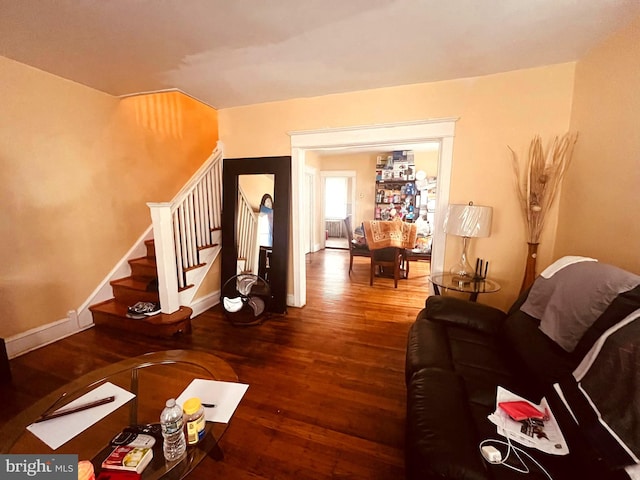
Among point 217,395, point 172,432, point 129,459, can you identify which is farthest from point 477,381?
point 129,459

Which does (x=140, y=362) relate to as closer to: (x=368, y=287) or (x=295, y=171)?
(x=295, y=171)

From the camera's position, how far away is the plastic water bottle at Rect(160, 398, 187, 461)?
37.4 inches

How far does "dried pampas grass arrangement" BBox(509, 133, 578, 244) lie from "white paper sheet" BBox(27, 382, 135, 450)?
9.77ft

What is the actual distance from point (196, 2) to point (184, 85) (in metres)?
1.27

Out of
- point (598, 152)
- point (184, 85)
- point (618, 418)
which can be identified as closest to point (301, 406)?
point (618, 418)

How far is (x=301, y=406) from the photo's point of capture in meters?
1.69

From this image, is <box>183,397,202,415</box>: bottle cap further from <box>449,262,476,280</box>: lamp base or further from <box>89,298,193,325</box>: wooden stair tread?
<box>449,262,476,280</box>: lamp base

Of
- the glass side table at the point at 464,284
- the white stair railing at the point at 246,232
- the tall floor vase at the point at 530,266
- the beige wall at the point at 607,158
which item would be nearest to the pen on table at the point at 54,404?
the white stair railing at the point at 246,232

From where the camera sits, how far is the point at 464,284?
223cm

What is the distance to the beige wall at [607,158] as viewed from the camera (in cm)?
148

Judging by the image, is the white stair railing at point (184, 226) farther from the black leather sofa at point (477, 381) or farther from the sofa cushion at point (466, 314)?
the sofa cushion at point (466, 314)

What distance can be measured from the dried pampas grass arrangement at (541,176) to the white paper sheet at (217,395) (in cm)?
248

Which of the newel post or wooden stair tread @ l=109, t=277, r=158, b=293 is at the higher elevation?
the newel post

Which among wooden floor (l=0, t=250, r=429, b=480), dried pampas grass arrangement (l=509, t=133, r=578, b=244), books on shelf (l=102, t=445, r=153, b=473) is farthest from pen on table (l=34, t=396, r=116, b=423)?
dried pampas grass arrangement (l=509, t=133, r=578, b=244)
